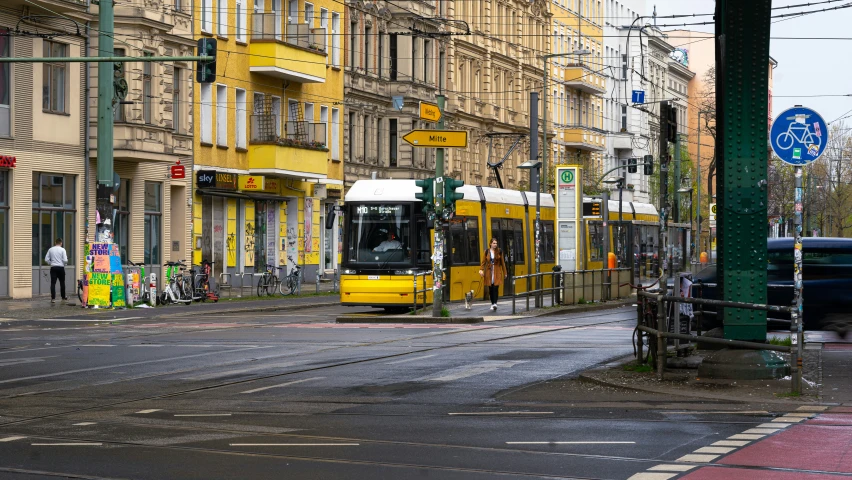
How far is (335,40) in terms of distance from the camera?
6025cm

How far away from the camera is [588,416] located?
43.4 ft

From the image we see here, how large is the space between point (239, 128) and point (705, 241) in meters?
74.0

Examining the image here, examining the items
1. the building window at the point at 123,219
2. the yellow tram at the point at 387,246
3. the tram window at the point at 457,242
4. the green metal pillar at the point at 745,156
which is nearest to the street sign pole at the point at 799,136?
the green metal pillar at the point at 745,156

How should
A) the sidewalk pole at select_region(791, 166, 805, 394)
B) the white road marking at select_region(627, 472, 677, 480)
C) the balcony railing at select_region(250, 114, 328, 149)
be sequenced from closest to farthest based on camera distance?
1. the white road marking at select_region(627, 472, 677, 480)
2. the sidewalk pole at select_region(791, 166, 805, 394)
3. the balcony railing at select_region(250, 114, 328, 149)

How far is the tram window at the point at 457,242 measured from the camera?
1523 inches

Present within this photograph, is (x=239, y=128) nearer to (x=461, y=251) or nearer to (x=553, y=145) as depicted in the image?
(x=461, y=251)

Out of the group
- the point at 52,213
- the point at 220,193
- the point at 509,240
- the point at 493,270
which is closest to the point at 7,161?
the point at 52,213

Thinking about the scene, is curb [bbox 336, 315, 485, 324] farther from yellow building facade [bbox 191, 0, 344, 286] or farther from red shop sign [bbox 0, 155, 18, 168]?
yellow building facade [bbox 191, 0, 344, 286]

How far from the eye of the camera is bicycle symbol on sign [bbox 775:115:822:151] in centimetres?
1528

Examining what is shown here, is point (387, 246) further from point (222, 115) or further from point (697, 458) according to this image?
point (697, 458)

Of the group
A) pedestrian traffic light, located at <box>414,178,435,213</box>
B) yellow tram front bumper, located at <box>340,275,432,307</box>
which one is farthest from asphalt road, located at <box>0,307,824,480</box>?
yellow tram front bumper, located at <box>340,275,432,307</box>

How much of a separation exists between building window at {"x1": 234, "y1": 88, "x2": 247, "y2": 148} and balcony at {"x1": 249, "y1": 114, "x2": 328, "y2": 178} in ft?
1.16

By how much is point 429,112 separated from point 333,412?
17.3 m

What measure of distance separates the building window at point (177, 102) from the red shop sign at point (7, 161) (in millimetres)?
9143
